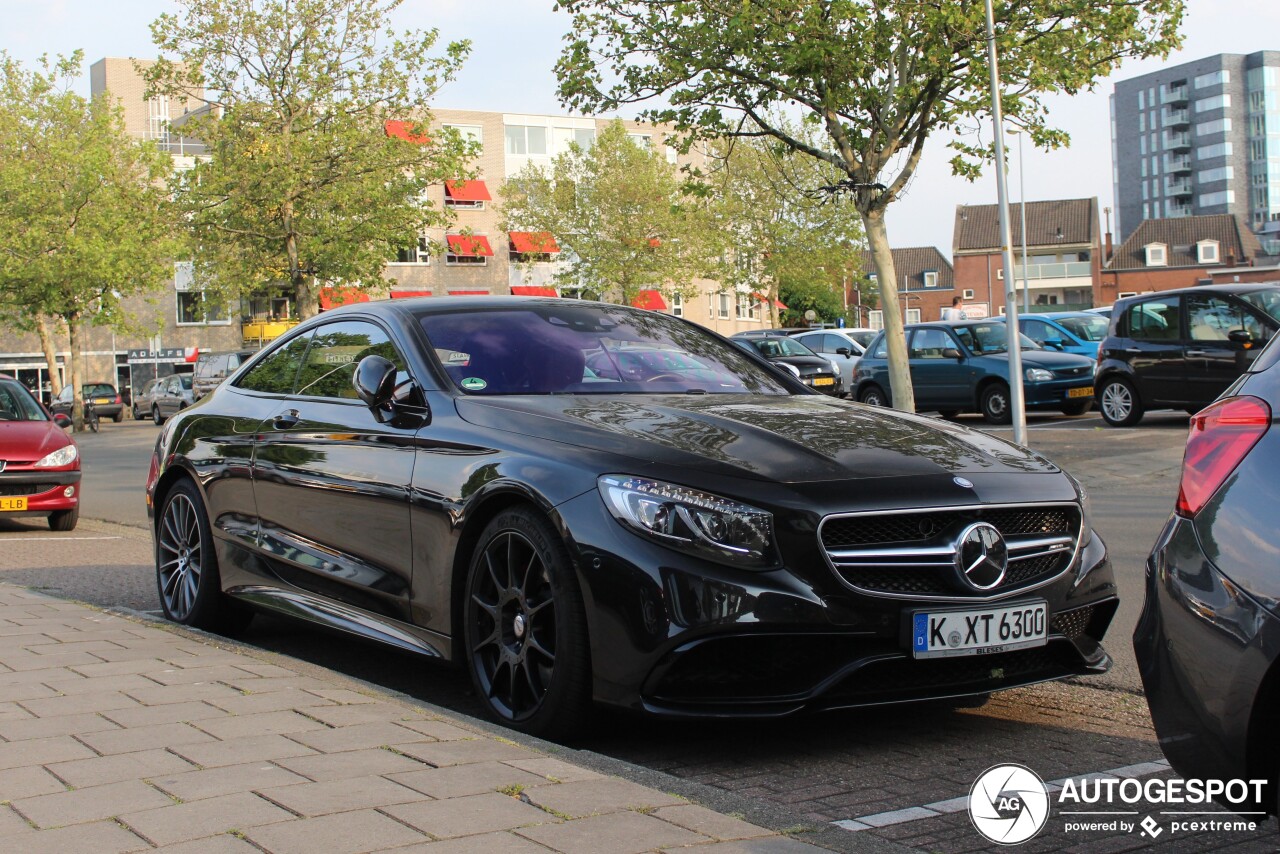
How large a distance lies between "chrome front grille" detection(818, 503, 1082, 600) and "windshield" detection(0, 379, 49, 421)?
1173 cm

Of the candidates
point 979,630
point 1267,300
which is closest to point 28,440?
point 979,630

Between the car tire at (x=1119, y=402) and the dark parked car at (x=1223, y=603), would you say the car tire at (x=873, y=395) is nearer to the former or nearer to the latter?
the car tire at (x=1119, y=402)

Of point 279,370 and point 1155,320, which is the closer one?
point 279,370

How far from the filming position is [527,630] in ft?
14.5

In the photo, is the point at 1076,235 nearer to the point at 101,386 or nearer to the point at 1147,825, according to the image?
the point at 101,386

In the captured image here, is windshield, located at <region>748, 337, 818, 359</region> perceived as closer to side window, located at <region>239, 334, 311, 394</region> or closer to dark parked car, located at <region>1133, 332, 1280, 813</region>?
side window, located at <region>239, 334, 311, 394</region>

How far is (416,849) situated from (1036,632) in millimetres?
A: 2146

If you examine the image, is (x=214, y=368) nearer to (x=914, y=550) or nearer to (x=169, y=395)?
(x=169, y=395)

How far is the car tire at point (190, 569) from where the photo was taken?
6511 millimetres

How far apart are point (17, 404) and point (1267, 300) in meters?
14.5

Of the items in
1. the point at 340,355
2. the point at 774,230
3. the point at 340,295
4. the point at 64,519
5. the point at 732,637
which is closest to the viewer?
the point at 732,637

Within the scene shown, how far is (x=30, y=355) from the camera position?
65.5m

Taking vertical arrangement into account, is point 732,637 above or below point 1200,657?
below

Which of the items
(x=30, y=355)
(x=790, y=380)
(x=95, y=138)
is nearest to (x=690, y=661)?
(x=790, y=380)
